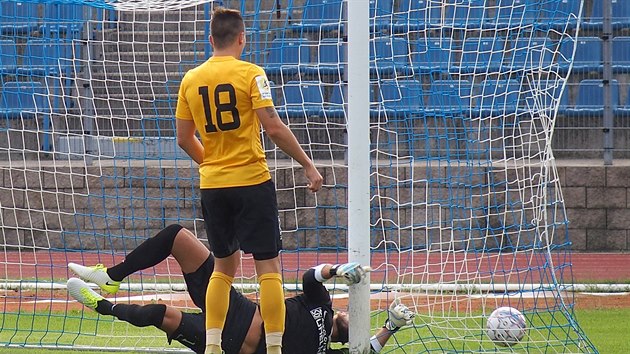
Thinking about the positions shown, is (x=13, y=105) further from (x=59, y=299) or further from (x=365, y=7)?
(x=365, y=7)

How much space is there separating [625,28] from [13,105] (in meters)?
7.51

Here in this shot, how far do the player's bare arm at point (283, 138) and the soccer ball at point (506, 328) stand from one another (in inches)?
71.4

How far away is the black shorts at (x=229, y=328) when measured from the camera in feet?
21.6

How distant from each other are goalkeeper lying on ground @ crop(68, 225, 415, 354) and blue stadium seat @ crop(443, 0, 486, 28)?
94.0 inches

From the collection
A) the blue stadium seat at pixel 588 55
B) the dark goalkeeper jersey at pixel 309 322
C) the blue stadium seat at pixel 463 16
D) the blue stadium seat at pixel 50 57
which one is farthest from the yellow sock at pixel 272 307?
the blue stadium seat at pixel 588 55

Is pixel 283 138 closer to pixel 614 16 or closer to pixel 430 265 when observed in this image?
pixel 430 265

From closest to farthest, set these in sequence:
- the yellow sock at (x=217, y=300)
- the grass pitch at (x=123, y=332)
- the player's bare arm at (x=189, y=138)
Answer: the yellow sock at (x=217, y=300)
the player's bare arm at (x=189, y=138)
the grass pitch at (x=123, y=332)

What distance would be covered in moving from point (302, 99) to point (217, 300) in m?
4.39

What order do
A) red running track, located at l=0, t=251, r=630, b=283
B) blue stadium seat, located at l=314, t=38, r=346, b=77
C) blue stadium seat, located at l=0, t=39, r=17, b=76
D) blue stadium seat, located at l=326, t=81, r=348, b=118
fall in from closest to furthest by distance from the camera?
red running track, located at l=0, t=251, r=630, b=283, blue stadium seat, located at l=314, t=38, r=346, b=77, blue stadium seat, located at l=326, t=81, r=348, b=118, blue stadium seat, located at l=0, t=39, r=17, b=76

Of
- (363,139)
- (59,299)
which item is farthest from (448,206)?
(59,299)

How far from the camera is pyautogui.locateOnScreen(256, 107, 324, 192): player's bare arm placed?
6.05 meters

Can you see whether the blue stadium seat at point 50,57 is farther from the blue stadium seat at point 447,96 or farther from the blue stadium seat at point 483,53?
the blue stadium seat at point 483,53

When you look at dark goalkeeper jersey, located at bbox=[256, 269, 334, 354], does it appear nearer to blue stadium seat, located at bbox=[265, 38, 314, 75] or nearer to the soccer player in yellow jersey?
the soccer player in yellow jersey

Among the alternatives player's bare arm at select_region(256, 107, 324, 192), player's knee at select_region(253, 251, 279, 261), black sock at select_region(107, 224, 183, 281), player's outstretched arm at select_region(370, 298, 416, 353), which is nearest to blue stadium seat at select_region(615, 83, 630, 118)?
player's outstretched arm at select_region(370, 298, 416, 353)
